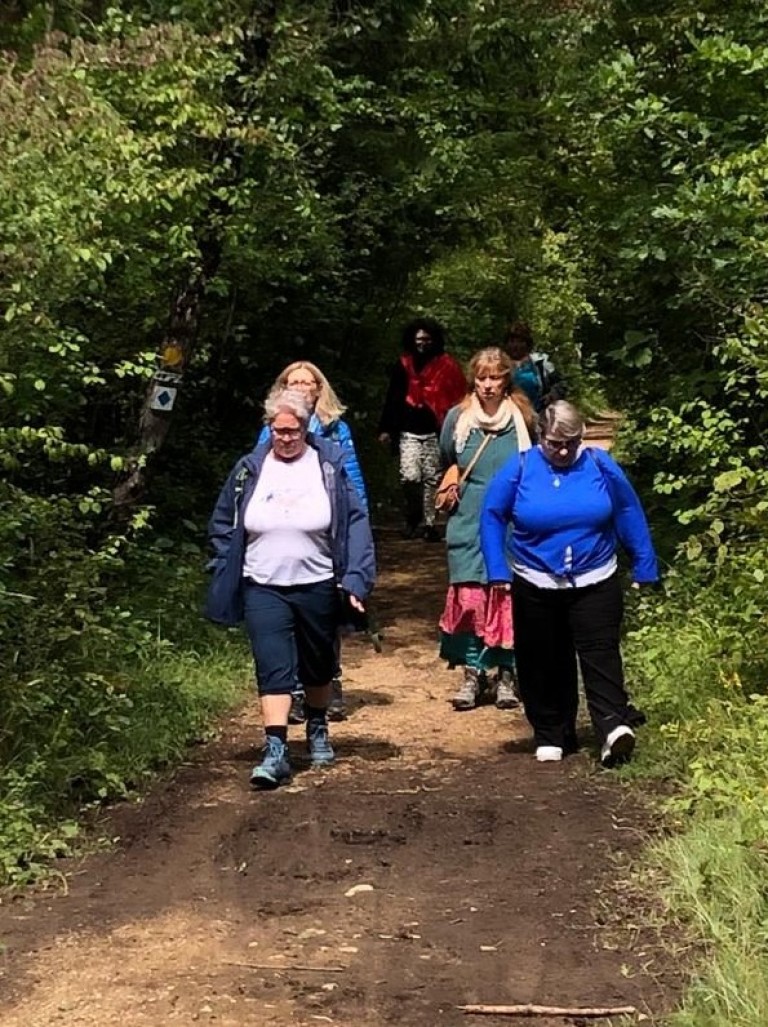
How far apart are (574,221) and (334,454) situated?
5814 millimetres

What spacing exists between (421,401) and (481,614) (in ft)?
16.4

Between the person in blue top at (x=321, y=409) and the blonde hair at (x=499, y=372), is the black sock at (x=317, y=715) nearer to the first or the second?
the person in blue top at (x=321, y=409)

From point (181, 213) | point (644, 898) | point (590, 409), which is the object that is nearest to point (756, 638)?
point (644, 898)

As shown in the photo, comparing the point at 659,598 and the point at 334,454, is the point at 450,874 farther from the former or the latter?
the point at 659,598

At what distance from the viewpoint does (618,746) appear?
6.28 metres

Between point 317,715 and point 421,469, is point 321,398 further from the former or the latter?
point 421,469

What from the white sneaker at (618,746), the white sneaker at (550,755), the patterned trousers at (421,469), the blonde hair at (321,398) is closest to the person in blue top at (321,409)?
the blonde hair at (321,398)

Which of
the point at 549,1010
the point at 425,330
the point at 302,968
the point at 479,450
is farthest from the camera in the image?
the point at 425,330

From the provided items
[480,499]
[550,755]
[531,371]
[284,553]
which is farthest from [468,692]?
[531,371]

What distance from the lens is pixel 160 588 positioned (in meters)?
9.62

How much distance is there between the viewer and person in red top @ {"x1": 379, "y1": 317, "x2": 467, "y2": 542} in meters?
12.4

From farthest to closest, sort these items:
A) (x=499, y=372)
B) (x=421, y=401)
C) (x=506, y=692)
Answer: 1. (x=421, y=401)
2. (x=506, y=692)
3. (x=499, y=372)

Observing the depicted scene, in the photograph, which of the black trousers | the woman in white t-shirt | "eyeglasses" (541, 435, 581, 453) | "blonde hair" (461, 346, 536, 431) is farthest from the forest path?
"blonde hair" (461, 346, 536, 431)

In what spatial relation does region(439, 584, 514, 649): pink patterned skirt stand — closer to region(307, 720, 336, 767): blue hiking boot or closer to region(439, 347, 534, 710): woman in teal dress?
region(439, 347, 534, 710): woman in teal dress
